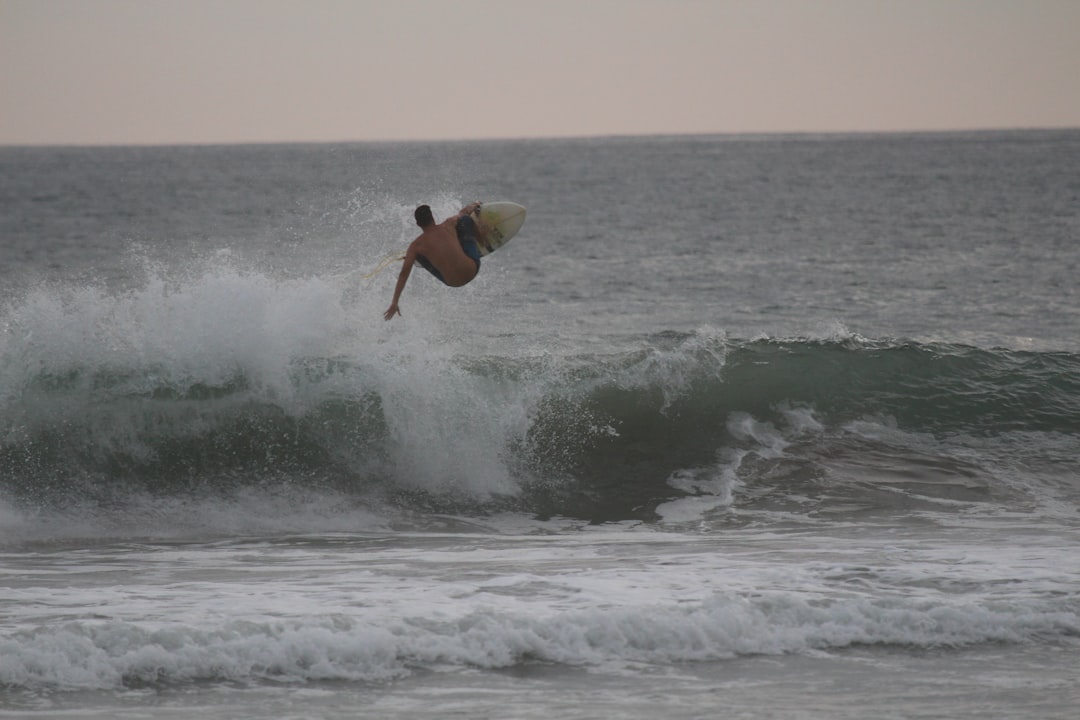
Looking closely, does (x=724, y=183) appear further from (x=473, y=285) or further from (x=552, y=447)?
(x=552, y=447)

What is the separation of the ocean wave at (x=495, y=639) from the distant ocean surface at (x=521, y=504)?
0.02 m

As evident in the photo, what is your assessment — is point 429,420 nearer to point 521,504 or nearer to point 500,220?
point 521,504

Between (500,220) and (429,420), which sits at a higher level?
(500,220)

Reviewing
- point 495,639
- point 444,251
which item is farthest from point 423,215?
point 495,639

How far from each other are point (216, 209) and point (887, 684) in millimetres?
54279

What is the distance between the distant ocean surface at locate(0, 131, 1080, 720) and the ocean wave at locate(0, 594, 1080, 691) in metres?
0.02

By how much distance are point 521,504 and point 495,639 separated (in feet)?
14.8

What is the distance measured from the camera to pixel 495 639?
7.84 m

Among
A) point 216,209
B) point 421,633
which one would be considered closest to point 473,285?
point 421,633

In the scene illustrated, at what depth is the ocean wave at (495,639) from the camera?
7477 millimetres

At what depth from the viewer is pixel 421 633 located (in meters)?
7.90

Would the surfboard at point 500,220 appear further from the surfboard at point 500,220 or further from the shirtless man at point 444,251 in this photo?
the shirtless man at point 444,251

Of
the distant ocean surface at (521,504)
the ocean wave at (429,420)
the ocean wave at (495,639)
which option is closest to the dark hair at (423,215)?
the distant ocean surface at (521,504)

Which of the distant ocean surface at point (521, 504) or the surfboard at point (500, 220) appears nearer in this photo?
the distant ocean surface at point (521, 504)
